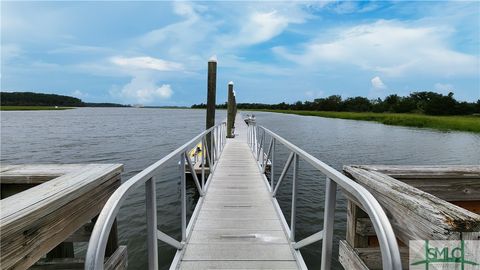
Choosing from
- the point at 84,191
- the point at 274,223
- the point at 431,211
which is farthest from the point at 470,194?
the point at 84,191

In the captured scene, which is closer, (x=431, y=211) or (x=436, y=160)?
(x=431, y=211)

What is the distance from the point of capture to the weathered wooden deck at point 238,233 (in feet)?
9.46

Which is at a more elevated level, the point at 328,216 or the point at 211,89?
the point at 211,89

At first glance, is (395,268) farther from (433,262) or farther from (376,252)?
(376,252)

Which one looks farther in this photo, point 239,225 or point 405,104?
point 405,104

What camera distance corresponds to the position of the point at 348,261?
215 centimetres

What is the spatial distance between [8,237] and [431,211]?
1.84 meters

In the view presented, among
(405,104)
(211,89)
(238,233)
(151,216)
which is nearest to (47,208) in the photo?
(151,216)

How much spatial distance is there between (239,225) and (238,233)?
0.26 m

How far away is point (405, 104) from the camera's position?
232 ft

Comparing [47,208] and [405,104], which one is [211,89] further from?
[405,104]

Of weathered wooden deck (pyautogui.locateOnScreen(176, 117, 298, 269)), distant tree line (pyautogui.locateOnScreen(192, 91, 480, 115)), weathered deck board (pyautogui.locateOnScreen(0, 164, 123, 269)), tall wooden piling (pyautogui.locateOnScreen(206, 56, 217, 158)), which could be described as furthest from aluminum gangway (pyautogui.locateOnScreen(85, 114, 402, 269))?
distant tree line (pyautogui.locateOnScreen(192, 91, 480, 115))

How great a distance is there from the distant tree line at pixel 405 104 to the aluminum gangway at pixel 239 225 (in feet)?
232

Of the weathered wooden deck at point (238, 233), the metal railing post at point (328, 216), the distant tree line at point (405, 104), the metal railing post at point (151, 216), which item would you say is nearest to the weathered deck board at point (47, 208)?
the metal railing post at point (151, 216)
